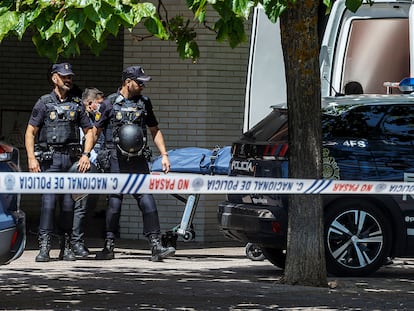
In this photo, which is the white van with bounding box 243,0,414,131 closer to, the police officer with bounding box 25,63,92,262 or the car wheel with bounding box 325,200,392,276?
the police officer with bounding box 25,63,92,262

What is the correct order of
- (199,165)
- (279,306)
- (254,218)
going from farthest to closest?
(199,165)
(254,218)
(279,306)

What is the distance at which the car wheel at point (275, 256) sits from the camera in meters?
12.9

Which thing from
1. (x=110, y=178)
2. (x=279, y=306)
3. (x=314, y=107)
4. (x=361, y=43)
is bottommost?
(x=279, y=306)

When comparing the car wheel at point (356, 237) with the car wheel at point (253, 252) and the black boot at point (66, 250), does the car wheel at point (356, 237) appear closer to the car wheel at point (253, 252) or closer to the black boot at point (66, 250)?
the car wheel at point (253, 252)

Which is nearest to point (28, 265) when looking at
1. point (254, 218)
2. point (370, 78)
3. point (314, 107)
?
point (254, 218)

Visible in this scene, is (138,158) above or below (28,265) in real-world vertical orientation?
above

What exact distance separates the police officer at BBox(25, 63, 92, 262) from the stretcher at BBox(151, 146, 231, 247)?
3.69ft

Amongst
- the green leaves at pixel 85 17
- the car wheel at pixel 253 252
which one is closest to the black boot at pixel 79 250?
the car wheel at pixel 253 252

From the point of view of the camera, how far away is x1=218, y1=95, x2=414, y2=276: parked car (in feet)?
39.4

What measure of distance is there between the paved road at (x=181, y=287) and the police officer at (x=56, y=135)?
57 centimetres

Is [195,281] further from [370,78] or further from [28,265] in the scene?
[370,78]

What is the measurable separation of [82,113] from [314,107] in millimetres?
3095

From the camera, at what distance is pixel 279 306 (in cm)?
987

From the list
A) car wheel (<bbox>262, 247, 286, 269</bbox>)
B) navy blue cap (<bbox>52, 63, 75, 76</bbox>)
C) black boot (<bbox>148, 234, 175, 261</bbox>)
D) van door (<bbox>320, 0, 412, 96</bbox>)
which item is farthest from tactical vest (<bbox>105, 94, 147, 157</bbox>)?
van door (<bbox>320, 0, 412, 96</bbox>)
